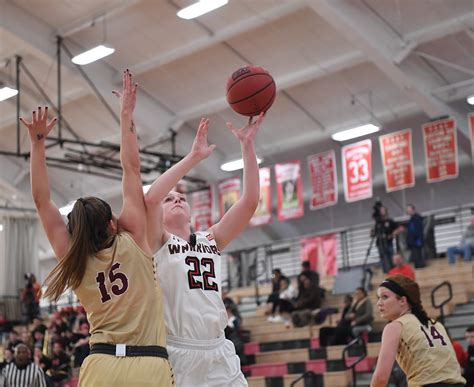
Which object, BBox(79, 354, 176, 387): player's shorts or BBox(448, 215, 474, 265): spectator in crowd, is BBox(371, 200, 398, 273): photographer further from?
BBox(79, 354, 176, 387): player's shorts

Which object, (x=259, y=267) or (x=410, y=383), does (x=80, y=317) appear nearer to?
(x=259, y=267)

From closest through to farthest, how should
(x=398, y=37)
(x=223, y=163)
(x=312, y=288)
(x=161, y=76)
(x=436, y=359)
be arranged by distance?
(x=436, y=359) → (x=312, y=288) → (x=398, y=37) → (x=161, y=76) → (x=223, y=163)

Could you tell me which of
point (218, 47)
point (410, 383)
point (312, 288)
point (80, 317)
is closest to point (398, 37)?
point (218, 47)

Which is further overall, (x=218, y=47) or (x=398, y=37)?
A: (x=218, y=47)

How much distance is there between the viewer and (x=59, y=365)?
15.6 metres

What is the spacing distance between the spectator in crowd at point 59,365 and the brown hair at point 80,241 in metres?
12.0

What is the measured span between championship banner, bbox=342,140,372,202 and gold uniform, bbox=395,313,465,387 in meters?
13.3

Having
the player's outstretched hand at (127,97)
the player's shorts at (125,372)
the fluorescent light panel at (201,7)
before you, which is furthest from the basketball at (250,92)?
the fluorescent light panel at (201,7)

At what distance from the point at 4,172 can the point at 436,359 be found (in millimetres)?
21589

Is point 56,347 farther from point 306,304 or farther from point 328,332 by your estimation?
point 328,332

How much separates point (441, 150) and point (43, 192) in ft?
45.4

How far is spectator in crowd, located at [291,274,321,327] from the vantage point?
1503 cm

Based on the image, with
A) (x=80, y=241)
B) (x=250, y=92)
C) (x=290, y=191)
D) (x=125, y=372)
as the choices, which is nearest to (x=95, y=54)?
(x=290, y=191)

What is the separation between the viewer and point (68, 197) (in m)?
26.0
